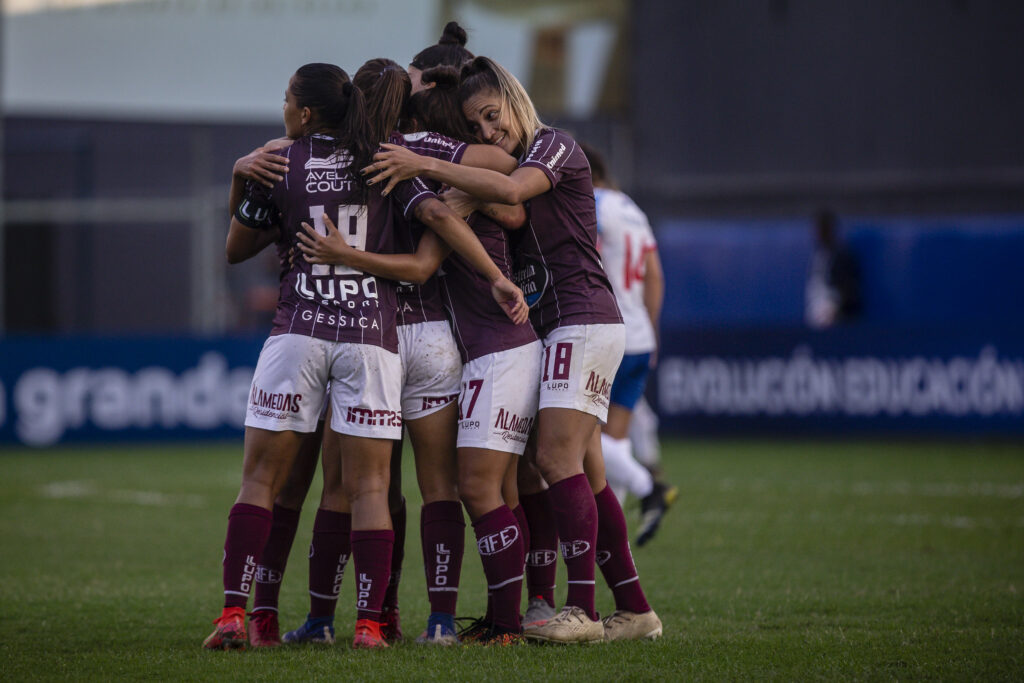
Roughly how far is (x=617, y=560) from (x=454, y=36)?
84.6 inches

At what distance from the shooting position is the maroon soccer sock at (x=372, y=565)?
452cm

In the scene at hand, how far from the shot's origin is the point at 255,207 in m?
4.66

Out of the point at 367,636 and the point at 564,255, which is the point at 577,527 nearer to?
the point at 367,636

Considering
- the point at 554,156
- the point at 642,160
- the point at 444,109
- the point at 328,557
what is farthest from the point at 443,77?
the point at 642,160

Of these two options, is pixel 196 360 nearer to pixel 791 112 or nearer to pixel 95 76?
pixel 95 76

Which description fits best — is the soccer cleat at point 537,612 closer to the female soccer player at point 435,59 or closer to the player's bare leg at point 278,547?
the player's bare leg at point 278,547

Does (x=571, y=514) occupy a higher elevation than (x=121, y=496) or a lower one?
higher

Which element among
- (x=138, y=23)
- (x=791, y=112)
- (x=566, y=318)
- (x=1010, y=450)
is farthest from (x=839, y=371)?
(x=138, y=23)

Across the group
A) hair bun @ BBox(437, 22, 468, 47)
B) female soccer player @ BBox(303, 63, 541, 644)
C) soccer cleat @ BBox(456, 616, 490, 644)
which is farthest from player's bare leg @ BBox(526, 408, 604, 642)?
hair bun @ BBox(437, 22, 468, 47)

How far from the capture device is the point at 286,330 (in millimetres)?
Result: 4578

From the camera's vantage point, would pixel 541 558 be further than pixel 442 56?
Yes

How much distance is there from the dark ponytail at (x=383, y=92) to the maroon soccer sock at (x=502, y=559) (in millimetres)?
1420

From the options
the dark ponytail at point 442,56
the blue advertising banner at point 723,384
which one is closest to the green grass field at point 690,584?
the blue advertising banner at point 723,384

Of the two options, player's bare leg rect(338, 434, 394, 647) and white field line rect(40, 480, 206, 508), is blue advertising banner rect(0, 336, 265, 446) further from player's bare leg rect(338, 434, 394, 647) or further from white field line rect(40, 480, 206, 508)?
player's bare leg rect(338, 434, 394, 647)
